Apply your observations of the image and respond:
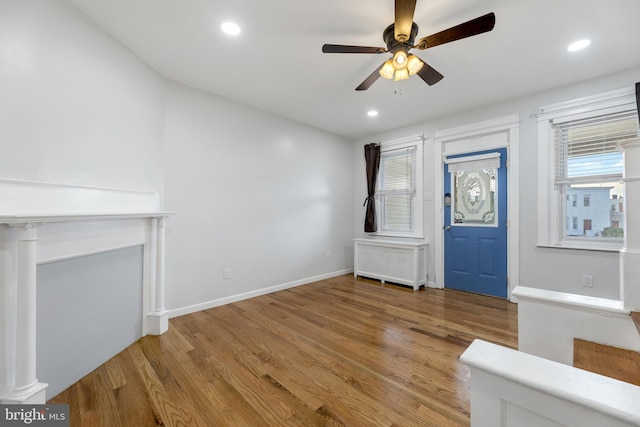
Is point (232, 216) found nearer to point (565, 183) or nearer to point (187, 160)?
point (187, 160)

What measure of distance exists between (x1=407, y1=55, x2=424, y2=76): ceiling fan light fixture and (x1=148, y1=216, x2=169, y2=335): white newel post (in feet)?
8.37

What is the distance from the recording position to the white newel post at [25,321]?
137 cm

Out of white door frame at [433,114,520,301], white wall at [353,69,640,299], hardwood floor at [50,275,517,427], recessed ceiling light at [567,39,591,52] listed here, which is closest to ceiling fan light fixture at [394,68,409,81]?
recessed ceiling light at [567,39,591,52]

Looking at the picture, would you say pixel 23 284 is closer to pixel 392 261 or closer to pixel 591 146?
pixel 392 261

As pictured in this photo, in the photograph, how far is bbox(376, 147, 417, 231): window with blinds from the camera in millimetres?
4406

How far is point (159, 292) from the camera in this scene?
98.6 inches

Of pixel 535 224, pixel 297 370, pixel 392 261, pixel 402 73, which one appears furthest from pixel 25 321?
pixel 535 224

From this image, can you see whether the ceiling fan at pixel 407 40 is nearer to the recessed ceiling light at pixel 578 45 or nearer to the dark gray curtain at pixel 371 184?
the recessed ceiling light at pixel 578 45

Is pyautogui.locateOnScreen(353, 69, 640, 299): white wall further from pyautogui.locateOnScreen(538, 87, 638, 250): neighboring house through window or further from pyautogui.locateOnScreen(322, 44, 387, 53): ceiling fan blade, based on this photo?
pyautogui.locateOnScreen(322, 44, 387, 53): ceiling fan blade

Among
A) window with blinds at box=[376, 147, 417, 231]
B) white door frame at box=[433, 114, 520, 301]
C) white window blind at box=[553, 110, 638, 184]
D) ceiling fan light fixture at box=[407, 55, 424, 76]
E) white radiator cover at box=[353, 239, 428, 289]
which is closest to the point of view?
ceiling fan light fixture at box=[407, 55, 424, 76]

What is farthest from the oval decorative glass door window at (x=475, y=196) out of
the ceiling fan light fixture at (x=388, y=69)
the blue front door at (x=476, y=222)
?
the ceiling fan light fixture at (x=388, y=69)

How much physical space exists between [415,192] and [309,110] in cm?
212

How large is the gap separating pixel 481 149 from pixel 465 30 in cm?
235

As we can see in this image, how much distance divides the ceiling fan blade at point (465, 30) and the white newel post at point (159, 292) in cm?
269
